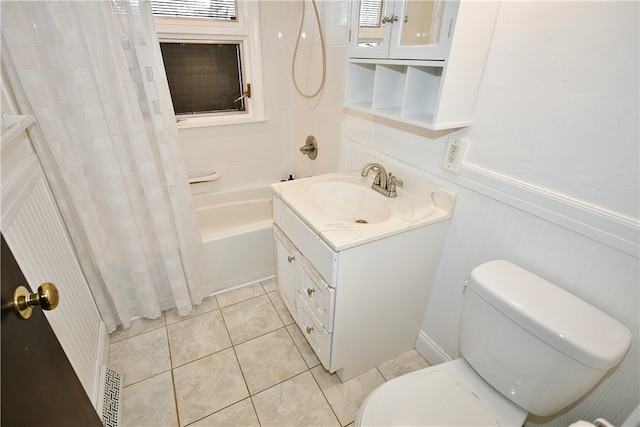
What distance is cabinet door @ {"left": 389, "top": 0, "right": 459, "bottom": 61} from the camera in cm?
90

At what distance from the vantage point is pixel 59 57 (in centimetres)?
111

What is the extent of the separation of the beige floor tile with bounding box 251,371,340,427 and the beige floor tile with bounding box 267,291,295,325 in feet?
1.17

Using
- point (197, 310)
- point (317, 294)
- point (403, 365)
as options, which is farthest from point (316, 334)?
point (197, 310)

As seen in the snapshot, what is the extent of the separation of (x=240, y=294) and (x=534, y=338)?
156 centimetres

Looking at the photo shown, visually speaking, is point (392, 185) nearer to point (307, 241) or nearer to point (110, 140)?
point (307, 241)

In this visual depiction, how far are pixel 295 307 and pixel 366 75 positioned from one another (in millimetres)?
1146

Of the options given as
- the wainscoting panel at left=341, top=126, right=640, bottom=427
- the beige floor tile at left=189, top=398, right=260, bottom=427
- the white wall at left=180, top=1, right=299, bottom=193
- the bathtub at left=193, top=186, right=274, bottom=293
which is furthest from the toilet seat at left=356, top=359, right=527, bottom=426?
the white wall at left=180, top=1, right=299, bottom=193

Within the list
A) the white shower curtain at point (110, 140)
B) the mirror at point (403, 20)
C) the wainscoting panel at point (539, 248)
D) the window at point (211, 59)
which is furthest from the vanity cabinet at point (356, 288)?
the window at point (211, 59)

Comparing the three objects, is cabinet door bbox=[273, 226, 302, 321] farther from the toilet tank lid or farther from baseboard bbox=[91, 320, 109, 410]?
baseboard bbox=[91, 320, 109, 410]

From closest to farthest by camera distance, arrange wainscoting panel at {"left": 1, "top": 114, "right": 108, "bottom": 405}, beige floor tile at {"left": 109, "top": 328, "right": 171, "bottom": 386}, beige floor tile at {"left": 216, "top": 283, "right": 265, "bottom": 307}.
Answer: wainscoting panel at {"left": 1, "top": 114, "right": 108, "bottom": 405} → beige floor tile at {"left": 109, "top": 328, "right": 171, "bottom": 386} → beige floor tile at {"left": 216, "top": 283, "right": 265, "bottom": 307}

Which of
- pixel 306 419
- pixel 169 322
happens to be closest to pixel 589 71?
pixel 306 419

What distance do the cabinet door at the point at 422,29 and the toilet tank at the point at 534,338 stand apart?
71 cm

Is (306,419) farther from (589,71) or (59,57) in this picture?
(59,57)

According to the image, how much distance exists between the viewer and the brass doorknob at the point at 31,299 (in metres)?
0.61
